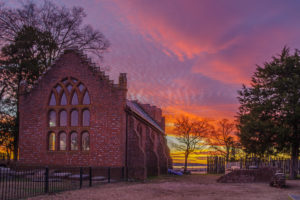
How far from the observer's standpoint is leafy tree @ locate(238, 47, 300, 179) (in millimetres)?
26422

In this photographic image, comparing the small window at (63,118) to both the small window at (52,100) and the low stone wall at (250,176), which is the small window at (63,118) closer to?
the small window at (52,100)

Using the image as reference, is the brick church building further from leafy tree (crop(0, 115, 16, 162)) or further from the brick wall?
leafy tree (crop(0, 115, 16, 162))

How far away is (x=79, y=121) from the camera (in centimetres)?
2645

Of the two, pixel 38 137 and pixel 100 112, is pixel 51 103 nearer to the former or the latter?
pixel 38 137

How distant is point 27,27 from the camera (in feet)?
104

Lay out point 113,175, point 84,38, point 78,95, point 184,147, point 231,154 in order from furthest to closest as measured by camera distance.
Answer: point 184,147 → point 231,154 → point 84,38 → point 78,95 → point 113,175

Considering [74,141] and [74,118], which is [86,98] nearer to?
[74,118]

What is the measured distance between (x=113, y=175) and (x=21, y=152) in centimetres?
924

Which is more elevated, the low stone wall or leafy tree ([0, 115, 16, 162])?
leafy tree ([0, 115, 16, 162])

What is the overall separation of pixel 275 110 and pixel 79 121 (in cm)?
1707

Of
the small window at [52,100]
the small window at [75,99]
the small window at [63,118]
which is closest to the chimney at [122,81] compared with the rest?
the small window at [75,99]

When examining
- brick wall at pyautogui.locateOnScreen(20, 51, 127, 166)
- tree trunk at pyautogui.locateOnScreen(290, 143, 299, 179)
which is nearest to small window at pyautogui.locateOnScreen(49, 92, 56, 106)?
brick wall at pyautogui.locateOnScreen(20, 51, 127, 166)

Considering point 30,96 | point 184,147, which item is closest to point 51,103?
point 30,96

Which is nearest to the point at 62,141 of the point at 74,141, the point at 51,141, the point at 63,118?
the point at 51,141
